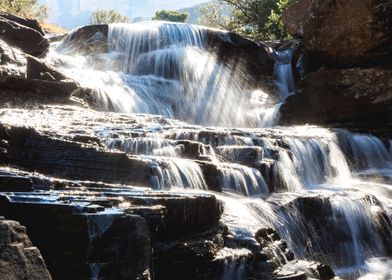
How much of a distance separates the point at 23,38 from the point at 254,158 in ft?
38.6

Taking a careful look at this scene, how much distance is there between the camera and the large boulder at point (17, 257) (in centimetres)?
468

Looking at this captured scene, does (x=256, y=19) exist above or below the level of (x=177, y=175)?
above

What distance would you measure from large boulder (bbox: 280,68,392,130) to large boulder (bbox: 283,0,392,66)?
28.3 inches

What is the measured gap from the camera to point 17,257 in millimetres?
4805

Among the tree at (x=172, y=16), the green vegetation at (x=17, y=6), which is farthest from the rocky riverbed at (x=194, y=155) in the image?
the tree at (x=172, y=16)

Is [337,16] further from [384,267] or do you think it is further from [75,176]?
[75,176]

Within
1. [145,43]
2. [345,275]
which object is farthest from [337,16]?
[345,275]

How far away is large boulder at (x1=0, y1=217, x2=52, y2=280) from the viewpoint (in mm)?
4680

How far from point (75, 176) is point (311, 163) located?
725 cm

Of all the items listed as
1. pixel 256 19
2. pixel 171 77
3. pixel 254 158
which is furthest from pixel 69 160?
pixel 256 19

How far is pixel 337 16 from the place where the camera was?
21.2 metres

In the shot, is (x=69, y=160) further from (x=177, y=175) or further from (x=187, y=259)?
(x=187, y=259)

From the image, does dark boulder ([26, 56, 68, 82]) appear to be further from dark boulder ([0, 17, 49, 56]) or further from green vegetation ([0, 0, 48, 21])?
green vegetation ([0, 0, 48, 21])

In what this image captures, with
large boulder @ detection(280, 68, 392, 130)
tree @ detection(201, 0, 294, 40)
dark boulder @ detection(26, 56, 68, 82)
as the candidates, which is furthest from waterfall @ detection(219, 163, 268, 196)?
tree @ detection(201, 0, 294, 40)
